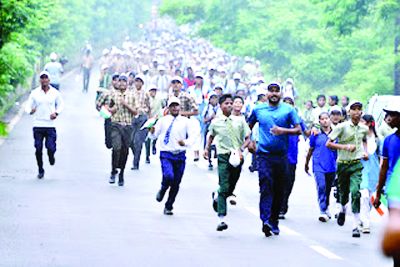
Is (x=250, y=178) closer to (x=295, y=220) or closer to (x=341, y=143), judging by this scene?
(x=295, y=220)

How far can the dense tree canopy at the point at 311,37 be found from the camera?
34250 mm

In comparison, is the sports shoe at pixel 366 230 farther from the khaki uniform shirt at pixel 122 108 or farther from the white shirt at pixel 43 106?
the white shirt at pixel 43 106

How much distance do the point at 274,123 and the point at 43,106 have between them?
7.11 meters

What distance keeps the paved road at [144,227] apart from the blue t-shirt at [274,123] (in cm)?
101

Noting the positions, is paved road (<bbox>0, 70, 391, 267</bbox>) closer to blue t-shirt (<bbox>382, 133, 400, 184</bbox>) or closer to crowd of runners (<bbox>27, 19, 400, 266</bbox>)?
crowd of runners (<bbox>27, 19, 400, 266</bbox>)

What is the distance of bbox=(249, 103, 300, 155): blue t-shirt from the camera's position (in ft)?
44.9

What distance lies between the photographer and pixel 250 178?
22672mm

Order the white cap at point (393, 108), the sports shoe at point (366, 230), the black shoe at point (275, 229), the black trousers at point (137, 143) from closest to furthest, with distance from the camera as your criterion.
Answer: the white cap at point (393, 108), the black shoe at point (275, 229), the sports shoe at point (366, 230), the black trousers at point (137, 143)

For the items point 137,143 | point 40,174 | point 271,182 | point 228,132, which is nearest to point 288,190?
point 228,132

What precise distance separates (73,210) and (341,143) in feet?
11.9

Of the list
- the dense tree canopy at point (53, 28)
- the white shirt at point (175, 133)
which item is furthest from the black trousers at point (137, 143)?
the white shirt at point (175, 133)

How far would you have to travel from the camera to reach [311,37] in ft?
141

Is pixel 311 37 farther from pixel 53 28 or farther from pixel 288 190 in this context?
pixel 288 190

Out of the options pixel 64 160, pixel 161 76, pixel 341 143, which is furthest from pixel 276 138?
pixel 161 76
